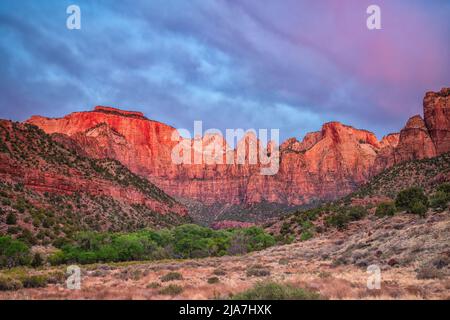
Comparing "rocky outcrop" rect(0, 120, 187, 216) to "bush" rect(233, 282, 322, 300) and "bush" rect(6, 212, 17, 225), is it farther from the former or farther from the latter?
"bush" rect(233, 282, 322, 300)

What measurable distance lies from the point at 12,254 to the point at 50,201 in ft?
82.2

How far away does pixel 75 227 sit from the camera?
53.0 metres

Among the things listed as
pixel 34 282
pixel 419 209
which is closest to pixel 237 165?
pixel 419 209

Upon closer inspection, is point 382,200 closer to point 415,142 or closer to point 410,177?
point 410,177

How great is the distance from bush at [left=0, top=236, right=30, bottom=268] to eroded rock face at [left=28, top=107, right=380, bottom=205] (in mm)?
101121

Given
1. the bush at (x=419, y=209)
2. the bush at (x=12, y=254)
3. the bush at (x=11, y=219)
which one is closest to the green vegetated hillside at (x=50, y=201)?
the bush at (x=11, y=219)

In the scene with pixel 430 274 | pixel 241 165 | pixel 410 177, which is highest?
pixel 241 165

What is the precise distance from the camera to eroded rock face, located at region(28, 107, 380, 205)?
158 metres

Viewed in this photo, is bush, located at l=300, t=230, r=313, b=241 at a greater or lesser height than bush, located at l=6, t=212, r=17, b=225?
lesser

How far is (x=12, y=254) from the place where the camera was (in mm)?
34375

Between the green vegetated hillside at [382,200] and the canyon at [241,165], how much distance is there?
64.6m
